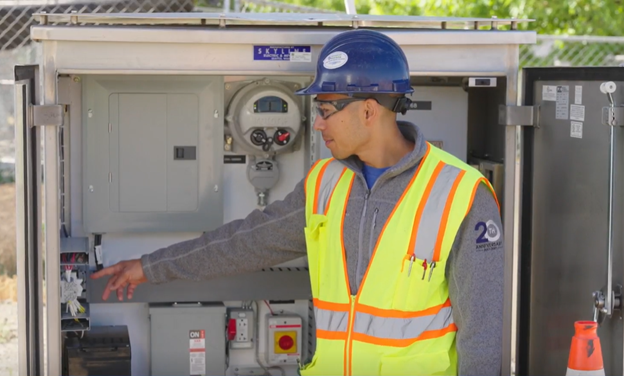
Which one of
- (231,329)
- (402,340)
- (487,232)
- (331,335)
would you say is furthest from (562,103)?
(231,329)

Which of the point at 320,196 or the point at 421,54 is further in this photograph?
the point at 421,54

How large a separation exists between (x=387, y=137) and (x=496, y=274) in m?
0.59

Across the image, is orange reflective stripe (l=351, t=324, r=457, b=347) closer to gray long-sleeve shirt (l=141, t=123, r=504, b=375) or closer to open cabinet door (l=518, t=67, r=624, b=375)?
gray long-sleeve shirt (l=141, t=123, r=504, b=375)

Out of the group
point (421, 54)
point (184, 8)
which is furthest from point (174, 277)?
point (184, 8)

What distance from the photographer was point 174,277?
146 inches

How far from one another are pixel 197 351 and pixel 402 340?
1502 mm

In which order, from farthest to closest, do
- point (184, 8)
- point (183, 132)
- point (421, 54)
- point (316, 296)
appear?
point (184, 8) < point (183, 132) < point (421, 54) < point (316, 296)

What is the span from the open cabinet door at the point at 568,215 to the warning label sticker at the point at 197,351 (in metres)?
1.42

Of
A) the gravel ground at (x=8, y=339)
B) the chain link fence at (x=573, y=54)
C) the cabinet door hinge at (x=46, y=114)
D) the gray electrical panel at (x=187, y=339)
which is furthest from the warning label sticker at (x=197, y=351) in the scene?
the chain link fence at (x=573, y=54)


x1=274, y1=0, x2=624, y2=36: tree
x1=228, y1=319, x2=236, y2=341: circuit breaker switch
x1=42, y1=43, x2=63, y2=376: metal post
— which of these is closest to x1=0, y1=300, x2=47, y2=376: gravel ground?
x1=228, y1=319, x2=236, y2=341: circuit breaker switch

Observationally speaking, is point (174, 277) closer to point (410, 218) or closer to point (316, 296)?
point (316, 296)

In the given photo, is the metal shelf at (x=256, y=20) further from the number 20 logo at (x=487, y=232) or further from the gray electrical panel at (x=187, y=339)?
the gray electrical panel at (x=187, y=339)

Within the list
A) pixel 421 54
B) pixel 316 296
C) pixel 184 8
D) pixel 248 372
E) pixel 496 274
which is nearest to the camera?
pixel 496 274

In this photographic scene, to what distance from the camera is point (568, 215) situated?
3.63 meters
